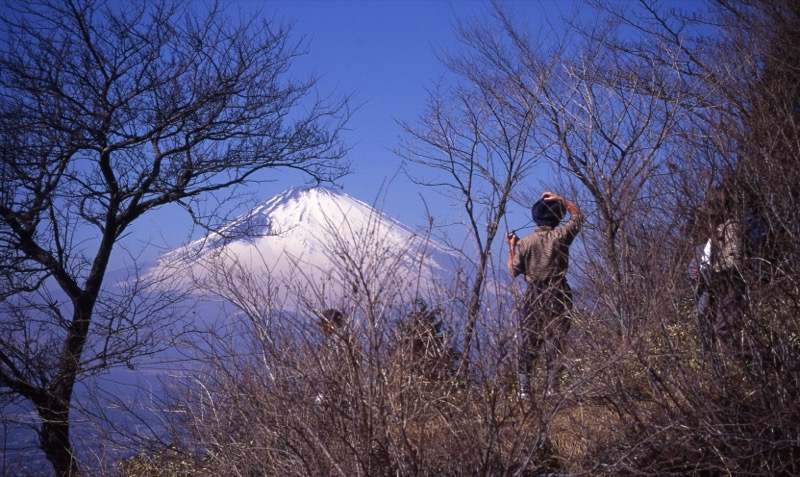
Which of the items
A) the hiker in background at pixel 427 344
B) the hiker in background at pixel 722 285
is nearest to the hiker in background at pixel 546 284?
the hiker in background at pixel 427 344

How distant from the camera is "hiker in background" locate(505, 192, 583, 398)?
3.93 meters

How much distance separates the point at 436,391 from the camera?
3.91m

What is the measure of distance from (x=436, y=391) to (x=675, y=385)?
4.63 ft

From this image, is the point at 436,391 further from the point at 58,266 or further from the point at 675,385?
the point at 58,266

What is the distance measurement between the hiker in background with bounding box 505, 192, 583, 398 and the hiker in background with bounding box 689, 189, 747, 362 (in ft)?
2.57

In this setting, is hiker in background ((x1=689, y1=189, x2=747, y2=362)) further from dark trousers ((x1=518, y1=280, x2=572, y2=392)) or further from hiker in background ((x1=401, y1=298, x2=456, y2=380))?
hiker in background ((x1=401, y1=298, x2=456, y2=380))

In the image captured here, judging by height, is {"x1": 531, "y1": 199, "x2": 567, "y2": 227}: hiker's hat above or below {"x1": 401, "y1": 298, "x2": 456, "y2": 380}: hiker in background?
above

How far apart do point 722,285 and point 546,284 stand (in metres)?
1.33

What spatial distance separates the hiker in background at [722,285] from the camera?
418cm

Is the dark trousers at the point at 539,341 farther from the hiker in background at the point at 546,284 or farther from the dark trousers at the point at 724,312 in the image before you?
the dark trousers at the point at 724,312

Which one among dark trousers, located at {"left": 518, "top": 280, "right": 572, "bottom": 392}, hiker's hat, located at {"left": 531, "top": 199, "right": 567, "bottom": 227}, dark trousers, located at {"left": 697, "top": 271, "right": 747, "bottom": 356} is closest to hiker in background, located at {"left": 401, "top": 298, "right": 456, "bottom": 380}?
dark trousers, located at {"left": 518, "top": 280, "right": 572, "bottom": 392}

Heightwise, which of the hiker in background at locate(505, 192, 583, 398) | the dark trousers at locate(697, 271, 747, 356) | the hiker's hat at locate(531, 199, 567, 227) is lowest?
the dark trousers at locate(697, 271, 747, 356)

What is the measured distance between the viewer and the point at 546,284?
5.33 m

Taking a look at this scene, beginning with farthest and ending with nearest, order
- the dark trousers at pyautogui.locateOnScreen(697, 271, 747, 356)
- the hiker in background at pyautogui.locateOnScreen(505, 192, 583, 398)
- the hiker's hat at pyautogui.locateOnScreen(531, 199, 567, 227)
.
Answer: the hiker's hat at pyautogui.locateOnScreen(531, 199, 567, 227)
the dark trousers at pyautogui.locateOnScreen(697, 271, 747, 356)
the hiker in background at pyautogui.locateOnScreen(505, 192, 583, 398)
